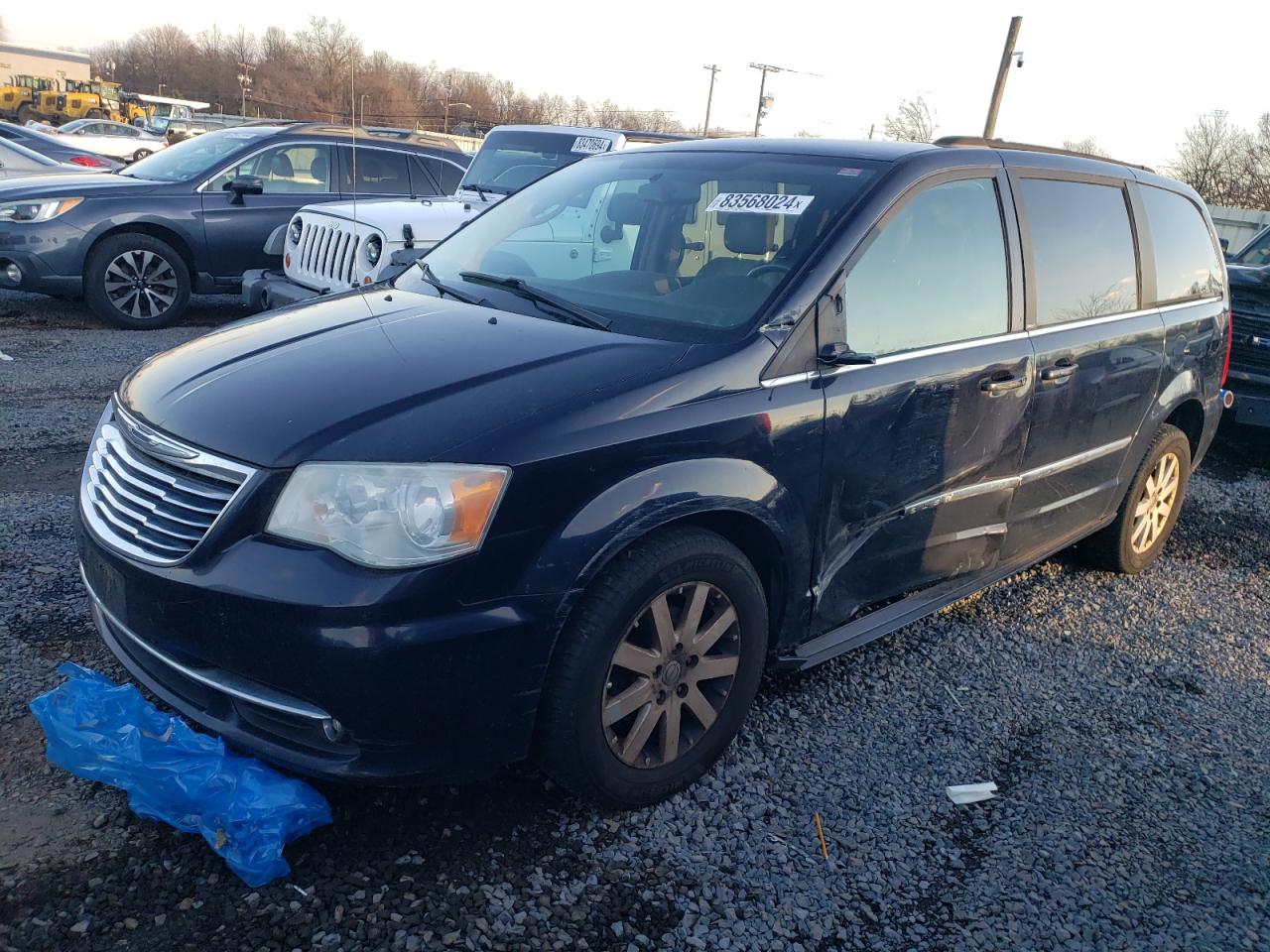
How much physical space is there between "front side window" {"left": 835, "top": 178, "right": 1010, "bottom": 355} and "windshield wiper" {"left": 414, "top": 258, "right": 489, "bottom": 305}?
1.20 metres

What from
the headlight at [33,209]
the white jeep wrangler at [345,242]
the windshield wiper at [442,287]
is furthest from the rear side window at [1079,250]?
the headlight at [33,209]

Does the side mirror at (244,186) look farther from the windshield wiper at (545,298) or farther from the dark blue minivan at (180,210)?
the windshield wiper at (545,298)

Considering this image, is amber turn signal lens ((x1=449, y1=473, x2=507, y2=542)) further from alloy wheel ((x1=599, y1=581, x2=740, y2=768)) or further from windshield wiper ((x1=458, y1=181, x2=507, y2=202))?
windshield wiper ((x1=458, y1=181, x2=507, y2=202))

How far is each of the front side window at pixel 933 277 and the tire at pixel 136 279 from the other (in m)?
7.48

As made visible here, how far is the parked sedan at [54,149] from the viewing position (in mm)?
12961

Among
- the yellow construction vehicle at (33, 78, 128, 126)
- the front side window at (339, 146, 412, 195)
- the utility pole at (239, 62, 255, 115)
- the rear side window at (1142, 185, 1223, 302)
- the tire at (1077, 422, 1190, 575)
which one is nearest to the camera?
the rear side window at (1142, 185, 1223, 302)

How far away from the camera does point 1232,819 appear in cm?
307

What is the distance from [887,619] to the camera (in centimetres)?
344

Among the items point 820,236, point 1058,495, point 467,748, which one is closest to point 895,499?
point 820,236

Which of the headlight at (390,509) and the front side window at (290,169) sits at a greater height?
the front side window at (290,169)

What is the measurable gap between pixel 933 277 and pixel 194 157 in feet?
26.6

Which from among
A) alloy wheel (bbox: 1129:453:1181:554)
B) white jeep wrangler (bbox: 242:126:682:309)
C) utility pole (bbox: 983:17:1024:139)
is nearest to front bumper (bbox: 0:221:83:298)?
white jeep wrangler (bbox: 242:126:682:309)

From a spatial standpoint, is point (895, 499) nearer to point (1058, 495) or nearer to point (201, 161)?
point (1058, 495)

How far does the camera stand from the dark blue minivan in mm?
8320
